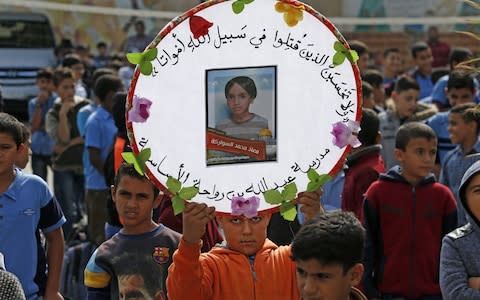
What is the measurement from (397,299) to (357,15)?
20.2m

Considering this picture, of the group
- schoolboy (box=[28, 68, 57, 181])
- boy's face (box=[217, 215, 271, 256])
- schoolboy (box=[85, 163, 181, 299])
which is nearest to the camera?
boy's face (box=[217, 215, 271, 256])

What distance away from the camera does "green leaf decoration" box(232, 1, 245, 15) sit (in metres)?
4.41

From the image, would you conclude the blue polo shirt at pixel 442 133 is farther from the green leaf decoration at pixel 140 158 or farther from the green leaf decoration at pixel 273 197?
the green leaf decoration at pixel 140 158

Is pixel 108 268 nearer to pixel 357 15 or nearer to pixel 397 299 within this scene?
pixel 397 299

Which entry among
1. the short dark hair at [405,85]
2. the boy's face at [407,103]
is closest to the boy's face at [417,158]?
the boy's face at [407,103]

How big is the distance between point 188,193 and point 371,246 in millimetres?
2677

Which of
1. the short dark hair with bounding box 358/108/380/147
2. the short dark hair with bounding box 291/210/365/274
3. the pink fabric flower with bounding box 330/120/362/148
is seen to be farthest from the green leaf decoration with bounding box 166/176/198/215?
the short dark hair with bounding box 358/108/380/147

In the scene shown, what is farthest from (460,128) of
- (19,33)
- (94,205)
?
(19,33)

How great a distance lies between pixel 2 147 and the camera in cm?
603

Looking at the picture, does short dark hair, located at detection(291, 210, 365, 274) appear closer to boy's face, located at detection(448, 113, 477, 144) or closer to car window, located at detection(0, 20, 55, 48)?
boy's face, located at detection(448, 113, 477, 144)

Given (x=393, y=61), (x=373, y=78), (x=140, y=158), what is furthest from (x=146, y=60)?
(x=393, y=61)

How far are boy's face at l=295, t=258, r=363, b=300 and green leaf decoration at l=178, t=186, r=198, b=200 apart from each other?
0.49 meters

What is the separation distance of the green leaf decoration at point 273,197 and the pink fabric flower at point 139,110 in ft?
1.73

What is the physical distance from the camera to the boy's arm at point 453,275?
15.6 ft
